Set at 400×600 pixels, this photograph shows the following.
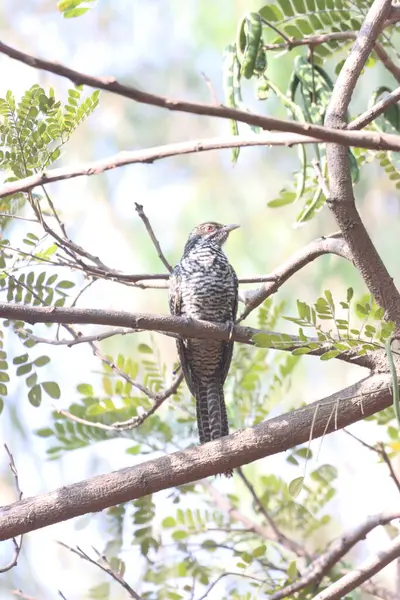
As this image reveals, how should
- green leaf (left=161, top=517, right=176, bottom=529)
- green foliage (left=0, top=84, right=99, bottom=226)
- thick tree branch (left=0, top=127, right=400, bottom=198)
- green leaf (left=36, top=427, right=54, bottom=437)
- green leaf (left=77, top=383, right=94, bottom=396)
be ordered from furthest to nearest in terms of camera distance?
green leaf (left=161, top=517, right=176, bottom=529) → green leaf (left=36, top=427, right=54, bottom=437) → green leaf (left=77, top=383, right=94, bottom=396) → green foliage (left=0, top=84, right=99, bottom=226) → thick tree branch (left=0, top=127, right=400, bottom=198)

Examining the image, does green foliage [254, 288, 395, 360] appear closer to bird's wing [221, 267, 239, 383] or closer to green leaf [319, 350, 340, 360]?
green leaf [319, 350, 340, 360]

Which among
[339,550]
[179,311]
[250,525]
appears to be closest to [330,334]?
[339,550]

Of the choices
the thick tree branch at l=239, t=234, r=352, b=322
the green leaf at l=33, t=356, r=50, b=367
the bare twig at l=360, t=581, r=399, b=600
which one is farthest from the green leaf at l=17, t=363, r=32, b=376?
the bare twig at l=360, t=581, r=399, b=600

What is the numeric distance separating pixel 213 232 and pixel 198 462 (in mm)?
2190

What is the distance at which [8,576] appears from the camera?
8.10 m

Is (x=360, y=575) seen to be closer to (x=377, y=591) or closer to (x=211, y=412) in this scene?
(x=377, y=591)

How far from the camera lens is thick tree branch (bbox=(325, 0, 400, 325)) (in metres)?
2.44

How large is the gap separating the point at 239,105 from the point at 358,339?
105 cm

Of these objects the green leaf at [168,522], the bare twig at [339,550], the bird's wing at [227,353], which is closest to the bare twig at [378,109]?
the bare twig at [339,550]

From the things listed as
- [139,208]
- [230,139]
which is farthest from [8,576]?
[230,139]

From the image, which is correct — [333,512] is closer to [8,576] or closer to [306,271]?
[306,271]

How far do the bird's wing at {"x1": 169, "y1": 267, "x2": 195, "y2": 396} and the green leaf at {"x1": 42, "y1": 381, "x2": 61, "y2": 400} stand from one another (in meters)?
0.76

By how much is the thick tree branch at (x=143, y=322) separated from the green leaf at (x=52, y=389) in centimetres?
22

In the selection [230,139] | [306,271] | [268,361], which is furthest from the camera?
[306,271]
